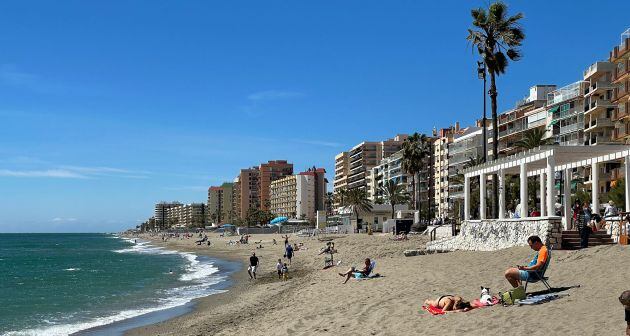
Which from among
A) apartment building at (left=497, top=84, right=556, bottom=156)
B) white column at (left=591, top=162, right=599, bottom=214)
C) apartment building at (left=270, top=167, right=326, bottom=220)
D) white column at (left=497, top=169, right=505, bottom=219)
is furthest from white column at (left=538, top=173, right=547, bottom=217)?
apartment building at (left=270, top=167, right=326, bottom=220)

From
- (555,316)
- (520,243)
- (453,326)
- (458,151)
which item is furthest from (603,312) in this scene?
(458,151)

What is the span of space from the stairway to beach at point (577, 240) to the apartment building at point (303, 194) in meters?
159

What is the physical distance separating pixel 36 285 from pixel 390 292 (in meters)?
31.3

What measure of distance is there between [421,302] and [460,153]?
8761cm

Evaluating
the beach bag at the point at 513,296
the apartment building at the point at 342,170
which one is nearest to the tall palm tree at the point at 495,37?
the beach bag at the point at 513,296

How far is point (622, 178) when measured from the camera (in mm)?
51625

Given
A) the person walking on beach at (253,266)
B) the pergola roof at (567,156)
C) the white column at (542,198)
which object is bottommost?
the person walking on beach at (253,266)

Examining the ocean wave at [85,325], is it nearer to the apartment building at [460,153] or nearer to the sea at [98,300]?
the sea at [98,300]

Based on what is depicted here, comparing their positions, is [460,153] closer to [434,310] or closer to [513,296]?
[434,310]

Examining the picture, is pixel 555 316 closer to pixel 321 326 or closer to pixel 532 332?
pixel 532 332

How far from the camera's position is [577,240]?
19.8 metres

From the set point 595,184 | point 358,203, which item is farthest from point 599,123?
point 595,184

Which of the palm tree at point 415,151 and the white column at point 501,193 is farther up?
the palm tree at point 415,151

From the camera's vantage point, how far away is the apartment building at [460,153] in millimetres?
93750
